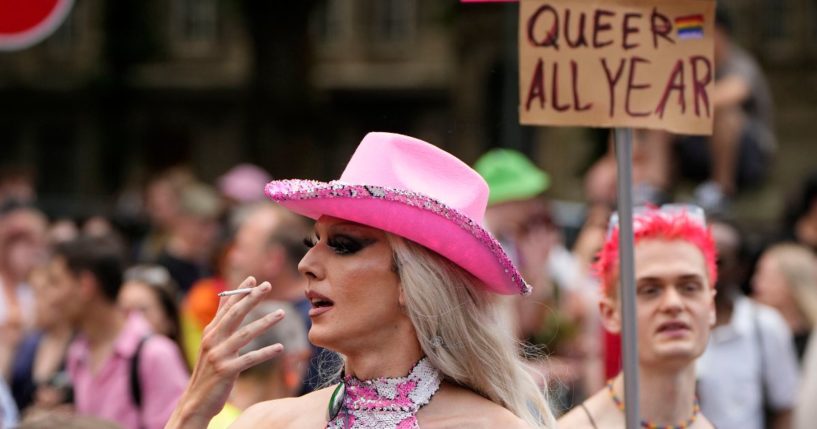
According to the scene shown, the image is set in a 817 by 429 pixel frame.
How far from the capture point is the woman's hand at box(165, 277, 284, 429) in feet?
11.6

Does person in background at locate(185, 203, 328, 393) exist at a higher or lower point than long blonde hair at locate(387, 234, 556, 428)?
lower

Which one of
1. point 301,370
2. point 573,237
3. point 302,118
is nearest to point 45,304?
point 301,370

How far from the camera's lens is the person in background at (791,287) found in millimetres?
8109

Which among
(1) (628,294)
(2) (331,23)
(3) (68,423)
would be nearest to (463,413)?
(1) (628,294)

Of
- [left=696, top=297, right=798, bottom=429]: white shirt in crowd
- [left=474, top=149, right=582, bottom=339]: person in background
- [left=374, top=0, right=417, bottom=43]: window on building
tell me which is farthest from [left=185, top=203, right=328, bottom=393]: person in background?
[left=374, top=0, right=417, bottom=43]: window on building

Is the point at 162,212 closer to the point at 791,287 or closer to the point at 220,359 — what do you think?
the point at 791,287

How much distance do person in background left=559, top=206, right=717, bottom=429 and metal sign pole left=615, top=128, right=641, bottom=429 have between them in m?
0.43

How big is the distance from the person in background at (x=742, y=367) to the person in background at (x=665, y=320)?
1.89 m

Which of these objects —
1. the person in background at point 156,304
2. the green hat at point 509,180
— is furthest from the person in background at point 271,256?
the green hat at point 509,180

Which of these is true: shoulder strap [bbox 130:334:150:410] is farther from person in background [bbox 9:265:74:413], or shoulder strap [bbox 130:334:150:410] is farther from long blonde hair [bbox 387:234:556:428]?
long blonde hair [bbox 387:234:556:428]

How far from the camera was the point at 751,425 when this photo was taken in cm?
668

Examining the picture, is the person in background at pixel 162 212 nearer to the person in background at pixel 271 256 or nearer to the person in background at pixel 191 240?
the person in background at pixel 191 240

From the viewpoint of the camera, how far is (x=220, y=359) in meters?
3.55

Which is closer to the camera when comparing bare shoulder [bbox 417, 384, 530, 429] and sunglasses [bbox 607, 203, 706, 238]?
bare shoulder [bbox 417, 384, 530, 429]
